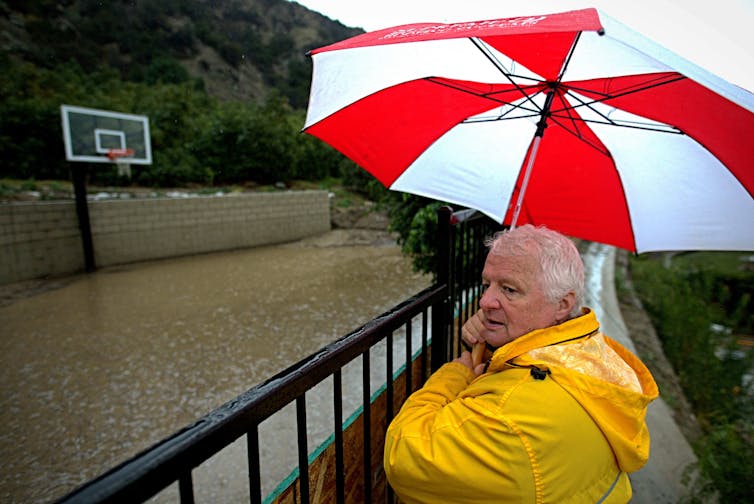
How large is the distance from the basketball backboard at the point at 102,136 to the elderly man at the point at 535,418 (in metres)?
9.22

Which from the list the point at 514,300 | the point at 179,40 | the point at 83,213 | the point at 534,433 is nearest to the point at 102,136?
the point at 83,213

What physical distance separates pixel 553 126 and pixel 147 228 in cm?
935

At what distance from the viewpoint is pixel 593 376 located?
96cm

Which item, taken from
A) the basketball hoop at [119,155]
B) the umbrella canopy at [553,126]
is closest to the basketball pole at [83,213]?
the basketball hoop at [119,155]

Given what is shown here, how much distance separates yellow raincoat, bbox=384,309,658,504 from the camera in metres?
0.88

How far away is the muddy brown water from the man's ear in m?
2.73

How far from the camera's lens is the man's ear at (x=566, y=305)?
1.15 meters

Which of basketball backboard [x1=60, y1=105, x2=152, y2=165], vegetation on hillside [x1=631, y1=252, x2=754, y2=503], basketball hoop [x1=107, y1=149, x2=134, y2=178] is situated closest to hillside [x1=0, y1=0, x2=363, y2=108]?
basketball backboard [x1=60, y1=105, x2=152, y2=165]

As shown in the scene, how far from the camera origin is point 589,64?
4.64ft

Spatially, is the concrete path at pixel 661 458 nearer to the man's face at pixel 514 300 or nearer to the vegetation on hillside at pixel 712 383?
the vegetation on hillside at pixel 712 383

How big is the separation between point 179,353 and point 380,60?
4367 millimetres

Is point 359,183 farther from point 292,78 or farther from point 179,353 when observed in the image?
point 292,78

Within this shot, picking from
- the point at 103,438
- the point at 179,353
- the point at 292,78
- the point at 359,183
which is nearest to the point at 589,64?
the point at 103,438

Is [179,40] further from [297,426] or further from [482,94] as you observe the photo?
[297,426]
